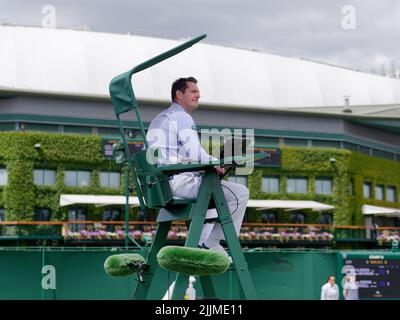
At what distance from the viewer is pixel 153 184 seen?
7195 mm

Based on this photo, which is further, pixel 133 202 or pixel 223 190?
pixel 133 202

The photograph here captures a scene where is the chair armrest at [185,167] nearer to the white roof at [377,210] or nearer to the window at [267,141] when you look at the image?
the window at [267,141]

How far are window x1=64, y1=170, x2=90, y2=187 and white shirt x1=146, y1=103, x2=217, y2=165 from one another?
185ft

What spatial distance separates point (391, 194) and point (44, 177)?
32.5 m

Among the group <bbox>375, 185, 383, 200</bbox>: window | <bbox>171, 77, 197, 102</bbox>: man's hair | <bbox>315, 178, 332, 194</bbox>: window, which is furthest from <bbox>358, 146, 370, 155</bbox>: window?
<bbox>171, 77, 197, 102</bbox>: man's hair

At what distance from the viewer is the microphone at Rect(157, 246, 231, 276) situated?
21.2ft

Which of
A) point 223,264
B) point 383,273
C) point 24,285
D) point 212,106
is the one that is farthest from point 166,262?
point 212,106

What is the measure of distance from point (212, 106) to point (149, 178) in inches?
2423

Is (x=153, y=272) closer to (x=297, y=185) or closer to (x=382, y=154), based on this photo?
(x=297, y=185)

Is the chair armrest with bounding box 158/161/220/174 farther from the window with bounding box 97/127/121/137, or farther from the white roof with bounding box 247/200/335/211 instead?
the window with bounding box 97/127/121/137

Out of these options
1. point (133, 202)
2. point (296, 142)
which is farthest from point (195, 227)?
point (296, 142)

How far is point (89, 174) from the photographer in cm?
6419

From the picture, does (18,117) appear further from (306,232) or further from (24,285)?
(24,285)

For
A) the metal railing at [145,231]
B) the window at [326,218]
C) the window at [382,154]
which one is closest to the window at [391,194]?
the window at [382,154]
